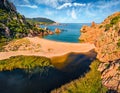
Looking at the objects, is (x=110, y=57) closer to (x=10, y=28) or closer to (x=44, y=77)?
(x=44, y=77)

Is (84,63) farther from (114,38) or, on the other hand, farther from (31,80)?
(31,80)

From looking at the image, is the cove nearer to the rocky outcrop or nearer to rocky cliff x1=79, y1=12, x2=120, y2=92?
rocky cliff x1=79, y1=12, x2=120, y2=92

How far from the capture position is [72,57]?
314ft

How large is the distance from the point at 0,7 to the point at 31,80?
148 metres

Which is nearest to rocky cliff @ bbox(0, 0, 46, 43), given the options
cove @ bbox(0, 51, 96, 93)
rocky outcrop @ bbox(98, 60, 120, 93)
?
cove @ bbox(0, 51, 96, 93)

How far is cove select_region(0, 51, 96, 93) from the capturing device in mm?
57281

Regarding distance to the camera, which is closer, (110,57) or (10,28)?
(110,57)

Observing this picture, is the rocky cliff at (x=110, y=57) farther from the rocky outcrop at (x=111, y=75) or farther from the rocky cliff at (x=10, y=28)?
the rocky cliff at (x=10, y=28)

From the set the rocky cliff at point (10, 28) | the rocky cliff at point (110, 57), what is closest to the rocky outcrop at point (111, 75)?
the rocky cliff at point (110, 57)

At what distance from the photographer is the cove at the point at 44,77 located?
5728 centimetres

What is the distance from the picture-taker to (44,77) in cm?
6594

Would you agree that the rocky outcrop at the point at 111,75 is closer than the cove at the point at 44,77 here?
Yes

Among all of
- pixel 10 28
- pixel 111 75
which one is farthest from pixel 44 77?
pixel 10 28

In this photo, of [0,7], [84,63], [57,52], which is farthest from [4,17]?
[84,63]
